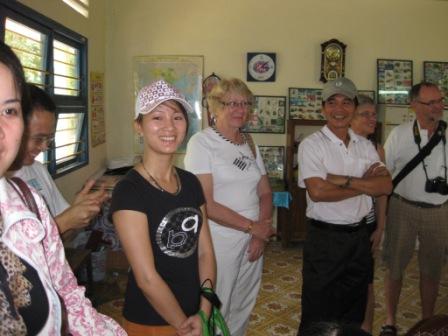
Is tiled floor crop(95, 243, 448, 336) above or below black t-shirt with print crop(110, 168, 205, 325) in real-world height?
below

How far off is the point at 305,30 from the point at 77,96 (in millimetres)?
2552

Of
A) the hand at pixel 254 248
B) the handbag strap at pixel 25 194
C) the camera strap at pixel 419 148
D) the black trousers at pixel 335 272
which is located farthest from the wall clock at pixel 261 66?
the handbag strap at pixel 25 194

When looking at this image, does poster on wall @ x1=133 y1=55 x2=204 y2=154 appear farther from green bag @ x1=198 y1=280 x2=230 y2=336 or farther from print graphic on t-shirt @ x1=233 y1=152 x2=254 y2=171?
green bag @ x1=198 y1=280 x2=230 y2=336

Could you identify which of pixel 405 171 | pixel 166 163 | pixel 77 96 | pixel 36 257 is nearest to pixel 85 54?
pixel 77 96

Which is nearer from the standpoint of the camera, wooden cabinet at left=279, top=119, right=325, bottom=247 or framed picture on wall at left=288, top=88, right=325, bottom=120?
wooden cabinet at left=279, top=119, right=325, bottom=247

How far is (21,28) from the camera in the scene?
2.40m

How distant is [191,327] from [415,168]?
1.86 meters

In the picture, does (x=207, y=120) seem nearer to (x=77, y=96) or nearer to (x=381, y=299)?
(x=77, y=96)

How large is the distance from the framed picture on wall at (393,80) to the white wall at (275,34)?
0.27ft

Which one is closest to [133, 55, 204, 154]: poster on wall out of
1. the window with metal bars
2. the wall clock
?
the wall clock

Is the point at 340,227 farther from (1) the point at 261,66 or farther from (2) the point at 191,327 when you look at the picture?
(1) the point at 261,66

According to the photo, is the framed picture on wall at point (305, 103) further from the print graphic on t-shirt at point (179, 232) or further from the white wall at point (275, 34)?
the print graphic on t-shirt at point (179, 232)

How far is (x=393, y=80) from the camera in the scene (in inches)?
169

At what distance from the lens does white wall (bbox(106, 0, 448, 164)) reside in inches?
166
